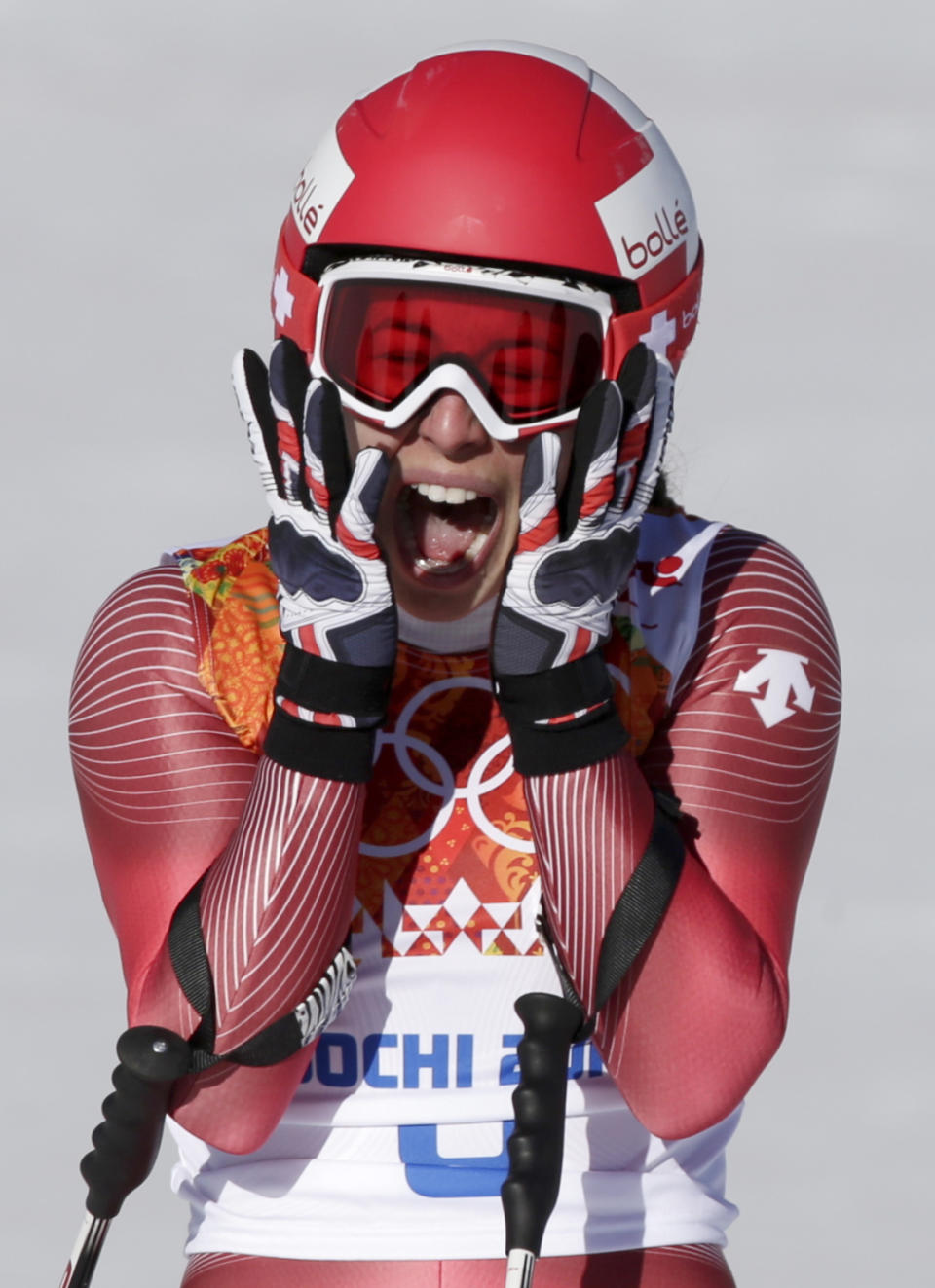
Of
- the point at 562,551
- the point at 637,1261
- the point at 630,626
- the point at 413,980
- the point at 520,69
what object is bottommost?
the point at 637,1261

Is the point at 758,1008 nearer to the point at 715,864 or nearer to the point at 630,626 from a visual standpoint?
the point at 715,864

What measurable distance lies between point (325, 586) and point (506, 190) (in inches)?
15.6

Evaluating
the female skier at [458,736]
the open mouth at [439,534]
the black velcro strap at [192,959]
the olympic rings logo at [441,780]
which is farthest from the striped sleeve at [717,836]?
the black velcro strap at [192,959]

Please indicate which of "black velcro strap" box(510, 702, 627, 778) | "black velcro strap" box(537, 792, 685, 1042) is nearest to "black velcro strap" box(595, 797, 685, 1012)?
"black velcro strap" box(537, 792, 685, 1042)

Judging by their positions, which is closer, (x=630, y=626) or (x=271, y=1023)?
(x=271, y=1023)

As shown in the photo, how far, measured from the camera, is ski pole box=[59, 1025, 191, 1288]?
2283mm

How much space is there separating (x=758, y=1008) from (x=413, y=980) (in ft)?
1.10

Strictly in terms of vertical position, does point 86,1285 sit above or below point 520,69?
below

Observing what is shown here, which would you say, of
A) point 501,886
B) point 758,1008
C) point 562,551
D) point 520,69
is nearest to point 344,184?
point 520,69

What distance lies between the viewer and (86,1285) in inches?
92.9

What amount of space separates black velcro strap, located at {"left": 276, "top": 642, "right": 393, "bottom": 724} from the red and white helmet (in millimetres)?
309

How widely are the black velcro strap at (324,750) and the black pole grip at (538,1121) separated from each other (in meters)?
0.26

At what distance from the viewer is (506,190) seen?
230 centimetres

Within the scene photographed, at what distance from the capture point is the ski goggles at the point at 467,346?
2.29 m
